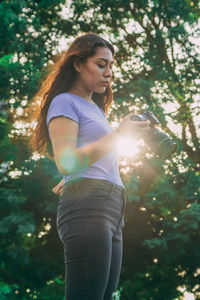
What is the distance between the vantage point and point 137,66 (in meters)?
8.50

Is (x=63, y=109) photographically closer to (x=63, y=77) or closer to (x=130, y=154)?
(x=63, y=77)

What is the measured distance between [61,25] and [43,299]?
6.68 metres

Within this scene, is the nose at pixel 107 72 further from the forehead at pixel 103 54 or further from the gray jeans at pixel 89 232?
the gray jeans at pixel 89 232

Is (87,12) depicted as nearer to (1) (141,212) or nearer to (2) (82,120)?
(1) (141,212)

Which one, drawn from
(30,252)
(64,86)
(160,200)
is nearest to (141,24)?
(160,200)

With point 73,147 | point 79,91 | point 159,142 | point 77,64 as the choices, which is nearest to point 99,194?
point 73,147

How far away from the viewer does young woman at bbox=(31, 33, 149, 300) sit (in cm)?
121

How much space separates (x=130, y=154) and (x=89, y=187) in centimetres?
635

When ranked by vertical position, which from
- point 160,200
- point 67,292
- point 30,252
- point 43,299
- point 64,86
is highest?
point 64,86

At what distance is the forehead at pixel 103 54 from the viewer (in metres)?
1.50

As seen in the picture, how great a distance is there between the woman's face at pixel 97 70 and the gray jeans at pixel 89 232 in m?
0.45

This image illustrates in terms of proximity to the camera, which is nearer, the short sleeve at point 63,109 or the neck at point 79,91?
the short sleeve at point 63,109

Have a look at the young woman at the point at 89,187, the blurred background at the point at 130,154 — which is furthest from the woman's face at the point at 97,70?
the blurred background at the point at 130,154

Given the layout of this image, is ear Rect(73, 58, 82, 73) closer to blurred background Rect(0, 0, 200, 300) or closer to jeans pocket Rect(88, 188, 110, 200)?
jeans pocket Rect(88, 188, 110, 200)
